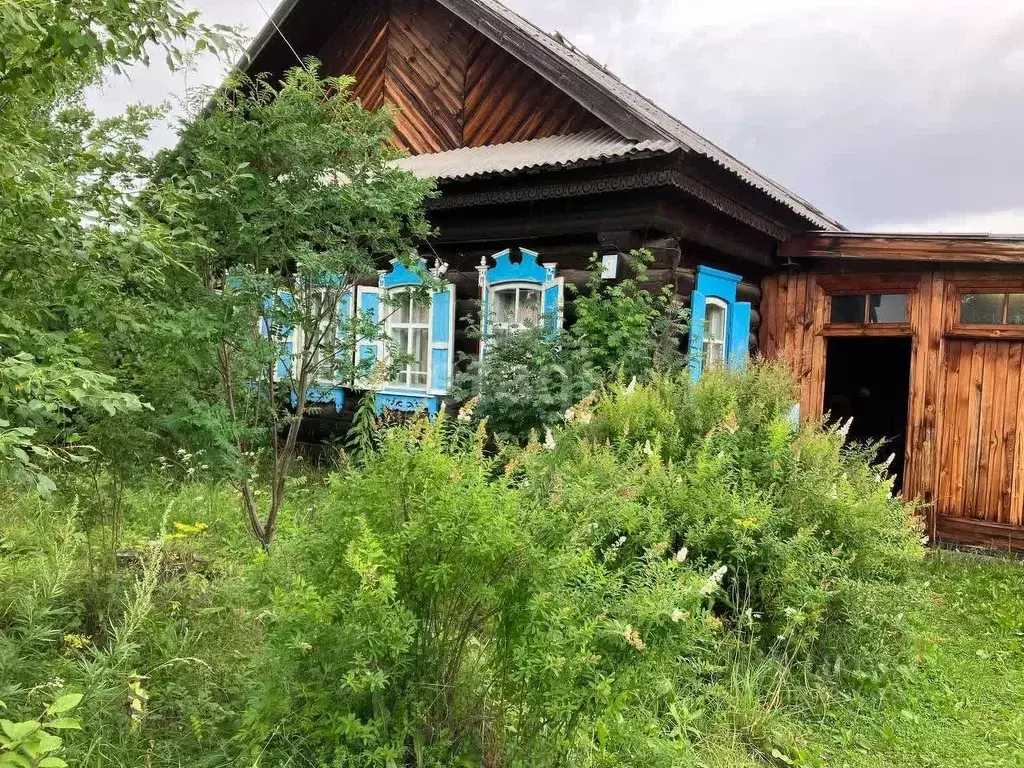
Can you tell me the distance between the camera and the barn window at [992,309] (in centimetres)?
707

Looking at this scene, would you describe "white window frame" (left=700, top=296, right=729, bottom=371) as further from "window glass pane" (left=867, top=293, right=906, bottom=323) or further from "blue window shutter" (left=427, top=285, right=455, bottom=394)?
"blue window shutter" (left=427, top=285, right=455, bottom=394)

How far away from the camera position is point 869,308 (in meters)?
7.91

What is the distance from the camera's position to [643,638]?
93.9 inches

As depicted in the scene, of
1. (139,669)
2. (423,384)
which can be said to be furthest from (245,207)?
(423,384)

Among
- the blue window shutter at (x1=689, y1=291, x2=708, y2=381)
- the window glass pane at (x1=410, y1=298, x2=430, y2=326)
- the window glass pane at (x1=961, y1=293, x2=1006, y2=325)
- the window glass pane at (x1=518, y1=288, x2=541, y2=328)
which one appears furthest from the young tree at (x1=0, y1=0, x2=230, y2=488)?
the window glass pane at (x1=961, y1=293, x2=1006, y2=325)

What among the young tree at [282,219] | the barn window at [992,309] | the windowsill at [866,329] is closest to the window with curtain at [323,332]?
the young tree at [282,219]

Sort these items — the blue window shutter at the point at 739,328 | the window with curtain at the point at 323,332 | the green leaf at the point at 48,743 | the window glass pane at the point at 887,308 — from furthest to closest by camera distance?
the blue window shutter at the point at 739,328
the window glass pane at the point at 887,308
the window with curtain at the point at 323,332
the green leaf at the point at 48,743

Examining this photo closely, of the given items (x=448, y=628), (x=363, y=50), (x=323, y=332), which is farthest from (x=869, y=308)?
(x=363, y=50)

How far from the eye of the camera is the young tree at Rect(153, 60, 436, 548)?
3.85 metres

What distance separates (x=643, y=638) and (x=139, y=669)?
7.04ft

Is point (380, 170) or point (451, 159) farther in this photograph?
point (451, 159)

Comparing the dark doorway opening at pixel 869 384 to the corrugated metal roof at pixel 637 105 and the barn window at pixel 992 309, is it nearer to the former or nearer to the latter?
the corrugated metal roof at pixel 637 105

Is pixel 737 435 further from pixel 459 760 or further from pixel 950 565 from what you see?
pixel 950 565

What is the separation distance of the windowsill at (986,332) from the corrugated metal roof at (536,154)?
367 centimetres
